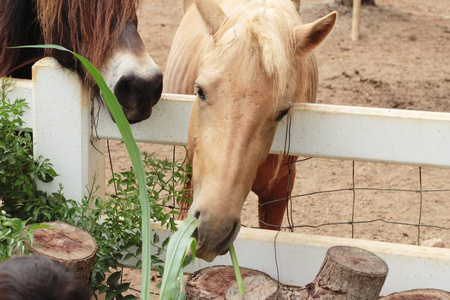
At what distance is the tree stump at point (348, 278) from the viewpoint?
2062 millimetres

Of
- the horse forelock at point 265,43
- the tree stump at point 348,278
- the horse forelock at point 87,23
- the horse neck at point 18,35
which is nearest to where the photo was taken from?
the tree stump at point 348,278

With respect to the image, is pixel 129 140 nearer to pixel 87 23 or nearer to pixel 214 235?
pixel 214 235

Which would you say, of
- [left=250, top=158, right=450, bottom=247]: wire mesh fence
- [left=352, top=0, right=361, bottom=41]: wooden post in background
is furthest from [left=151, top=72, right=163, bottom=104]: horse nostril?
[left=352, top=0, right=361, bottom=41]: wooden post in background

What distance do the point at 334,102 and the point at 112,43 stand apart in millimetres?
4148

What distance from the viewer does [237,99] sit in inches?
88.9

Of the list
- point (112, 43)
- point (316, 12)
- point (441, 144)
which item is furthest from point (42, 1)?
point (316, 12)

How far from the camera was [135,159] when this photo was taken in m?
2.00

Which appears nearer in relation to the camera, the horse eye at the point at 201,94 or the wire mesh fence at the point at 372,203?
the horse eye at the point at 201,94

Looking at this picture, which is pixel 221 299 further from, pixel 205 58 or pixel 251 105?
pixel 205 58

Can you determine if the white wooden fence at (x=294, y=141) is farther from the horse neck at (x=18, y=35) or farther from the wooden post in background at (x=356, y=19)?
the wooden post in background at (x=356, y=19)

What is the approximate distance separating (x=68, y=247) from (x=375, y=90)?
535cm

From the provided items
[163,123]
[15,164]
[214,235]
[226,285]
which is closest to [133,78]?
[163,123]

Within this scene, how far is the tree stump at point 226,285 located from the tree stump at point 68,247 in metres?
0.34

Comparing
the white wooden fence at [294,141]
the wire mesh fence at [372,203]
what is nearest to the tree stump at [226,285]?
the white wooden fence at [294,141]
